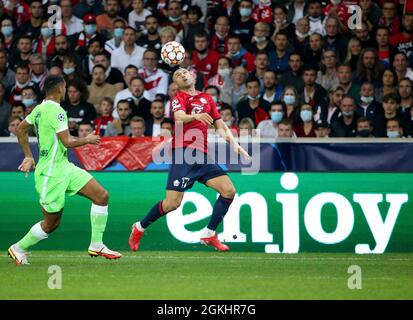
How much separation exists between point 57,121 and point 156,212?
188 cm

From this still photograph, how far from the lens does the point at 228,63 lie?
1677 centimetres

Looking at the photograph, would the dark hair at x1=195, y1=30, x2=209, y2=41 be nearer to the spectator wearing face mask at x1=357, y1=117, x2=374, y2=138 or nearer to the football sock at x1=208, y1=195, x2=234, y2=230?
the spectator wearing face mask at x1=357, y1=117, x2=374, y2=138

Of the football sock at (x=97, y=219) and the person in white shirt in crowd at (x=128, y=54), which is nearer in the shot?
the football sock at (x=97, y=219)

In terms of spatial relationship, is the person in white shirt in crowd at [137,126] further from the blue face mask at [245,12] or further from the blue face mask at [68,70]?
the blue face mask at [245,12]

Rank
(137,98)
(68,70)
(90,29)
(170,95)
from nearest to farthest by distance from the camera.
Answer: (137,98), (170,95), (68,70), (90,29)

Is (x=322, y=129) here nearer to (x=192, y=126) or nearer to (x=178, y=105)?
(x=192, y=126)

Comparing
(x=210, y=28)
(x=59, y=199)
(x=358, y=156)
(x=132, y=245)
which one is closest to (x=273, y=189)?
(x=358, y=156)

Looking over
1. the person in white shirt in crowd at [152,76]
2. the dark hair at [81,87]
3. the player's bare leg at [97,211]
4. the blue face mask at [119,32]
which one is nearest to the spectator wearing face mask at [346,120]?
the person in white shirt in crowd at [152,76]

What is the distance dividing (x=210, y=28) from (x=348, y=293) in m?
8.84

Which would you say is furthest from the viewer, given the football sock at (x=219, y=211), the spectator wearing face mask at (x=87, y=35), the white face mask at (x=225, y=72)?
the spectator wearing face mask at (x=87, y=35)

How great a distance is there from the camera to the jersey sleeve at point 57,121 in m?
11.4

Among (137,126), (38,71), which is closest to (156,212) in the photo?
(137,126)

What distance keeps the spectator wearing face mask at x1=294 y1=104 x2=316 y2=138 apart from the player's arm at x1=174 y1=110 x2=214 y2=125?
385cm

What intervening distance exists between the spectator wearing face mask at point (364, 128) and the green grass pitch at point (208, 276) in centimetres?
233
